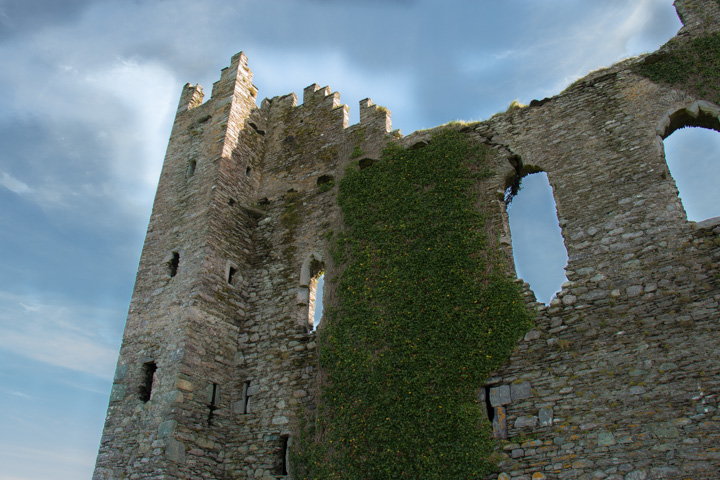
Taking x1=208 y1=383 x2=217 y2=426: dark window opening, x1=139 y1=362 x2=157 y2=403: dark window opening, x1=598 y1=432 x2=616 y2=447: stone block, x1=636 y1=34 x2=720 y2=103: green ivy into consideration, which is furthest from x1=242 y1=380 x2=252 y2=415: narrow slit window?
x1=636 y1=34 x2=720 y2=103: green ivy

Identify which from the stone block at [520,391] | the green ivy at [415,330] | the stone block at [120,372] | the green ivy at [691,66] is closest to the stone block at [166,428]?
the stone block at [120,372]

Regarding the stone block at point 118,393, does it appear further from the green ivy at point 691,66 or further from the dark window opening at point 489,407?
the green ivy at point 691,66

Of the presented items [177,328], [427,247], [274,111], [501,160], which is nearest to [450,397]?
[427,247]

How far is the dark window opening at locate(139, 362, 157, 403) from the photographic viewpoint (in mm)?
9914

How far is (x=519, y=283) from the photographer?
8.54 metres

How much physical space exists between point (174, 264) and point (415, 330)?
18.6 feet

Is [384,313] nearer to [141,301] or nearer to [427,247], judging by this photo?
[427,247]

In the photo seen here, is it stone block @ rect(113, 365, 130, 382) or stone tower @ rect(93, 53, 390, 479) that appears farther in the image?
stone block @ rect(113, 365, 130, 382)

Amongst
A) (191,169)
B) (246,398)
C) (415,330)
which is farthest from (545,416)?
(191,169)

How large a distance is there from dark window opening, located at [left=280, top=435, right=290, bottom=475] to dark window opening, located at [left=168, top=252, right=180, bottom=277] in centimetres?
419

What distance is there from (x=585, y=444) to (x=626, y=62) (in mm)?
6667

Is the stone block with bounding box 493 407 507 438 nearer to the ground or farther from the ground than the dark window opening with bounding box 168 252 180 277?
nearer to the ground

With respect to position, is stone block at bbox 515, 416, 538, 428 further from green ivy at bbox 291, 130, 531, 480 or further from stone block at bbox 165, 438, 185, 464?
stone block at bbox 165, 438, 185, 464

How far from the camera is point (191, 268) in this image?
10977mm
